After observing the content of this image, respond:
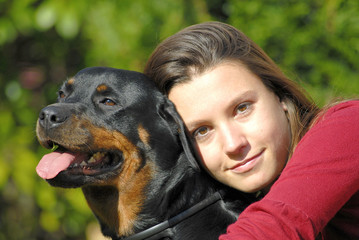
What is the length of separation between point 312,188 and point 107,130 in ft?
3.68

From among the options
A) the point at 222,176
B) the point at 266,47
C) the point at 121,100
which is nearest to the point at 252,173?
the point at 222,176

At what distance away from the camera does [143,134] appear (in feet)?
9.07

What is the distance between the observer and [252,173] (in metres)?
2.54

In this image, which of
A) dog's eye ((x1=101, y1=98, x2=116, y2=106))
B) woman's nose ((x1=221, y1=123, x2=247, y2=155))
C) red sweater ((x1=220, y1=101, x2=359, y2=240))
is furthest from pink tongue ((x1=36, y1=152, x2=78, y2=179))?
red sweater ((x1=220, y1=101, x2=359, y2=240))

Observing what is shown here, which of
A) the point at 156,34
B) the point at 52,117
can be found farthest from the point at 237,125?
the point at 156,34

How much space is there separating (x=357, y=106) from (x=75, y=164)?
4.55 ft

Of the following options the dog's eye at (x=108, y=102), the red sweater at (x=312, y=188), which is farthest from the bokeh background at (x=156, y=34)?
the red sweater at (x=312, y=188)

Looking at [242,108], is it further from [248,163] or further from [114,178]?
[114,178]

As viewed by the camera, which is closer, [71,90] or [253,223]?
[253,223]

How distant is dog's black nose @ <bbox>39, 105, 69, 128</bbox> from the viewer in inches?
102

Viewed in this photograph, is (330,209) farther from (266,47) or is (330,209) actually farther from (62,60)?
(62,60)

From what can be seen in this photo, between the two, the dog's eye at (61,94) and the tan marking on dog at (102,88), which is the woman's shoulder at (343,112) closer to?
the tan marking on dog at (102,88)

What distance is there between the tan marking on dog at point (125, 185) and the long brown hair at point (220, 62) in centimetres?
41

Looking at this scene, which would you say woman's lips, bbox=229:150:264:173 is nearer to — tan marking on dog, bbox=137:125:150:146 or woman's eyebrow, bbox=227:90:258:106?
woman's eyebrow, bbox=227:90:258:106
